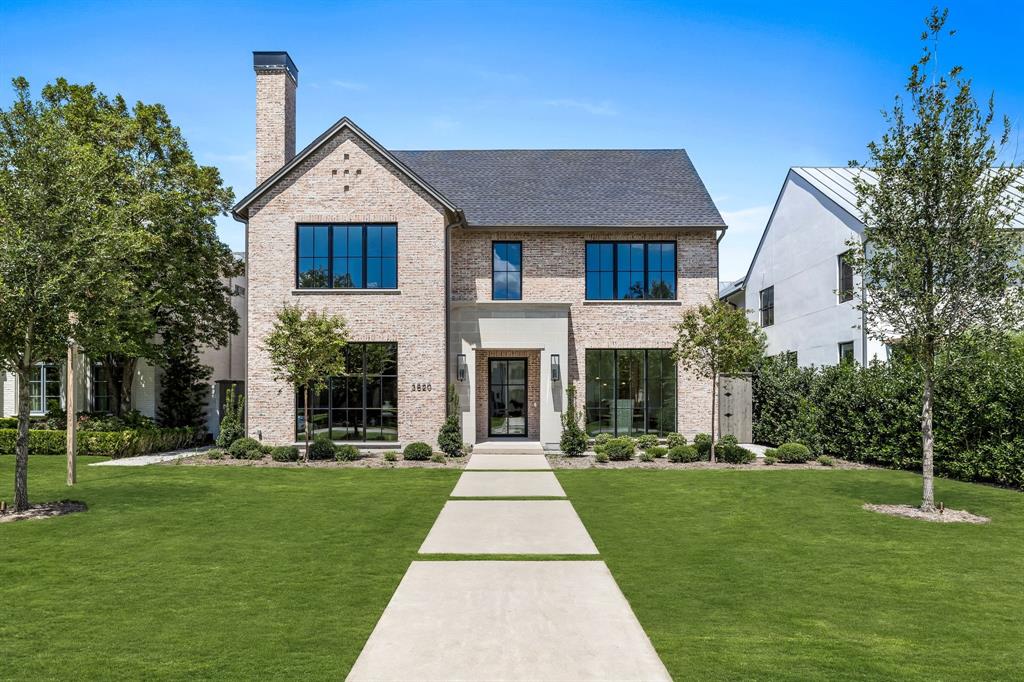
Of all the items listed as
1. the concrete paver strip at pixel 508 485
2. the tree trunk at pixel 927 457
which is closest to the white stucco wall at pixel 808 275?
the tree trunk at pixel 927 457

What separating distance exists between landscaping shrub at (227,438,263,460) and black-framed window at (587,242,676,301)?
403 inches

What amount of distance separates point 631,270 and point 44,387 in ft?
62.6

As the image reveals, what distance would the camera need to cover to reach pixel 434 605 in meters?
6.03

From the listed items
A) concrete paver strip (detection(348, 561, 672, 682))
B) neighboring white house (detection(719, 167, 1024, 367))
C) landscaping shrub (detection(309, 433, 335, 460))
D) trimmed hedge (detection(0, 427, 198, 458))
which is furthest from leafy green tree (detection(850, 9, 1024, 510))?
trimmed hedge (detection(0, 427, 198, 458))

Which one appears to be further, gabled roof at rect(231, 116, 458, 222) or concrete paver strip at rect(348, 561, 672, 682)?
gabled roof at rect(231, 116, 458, 222)

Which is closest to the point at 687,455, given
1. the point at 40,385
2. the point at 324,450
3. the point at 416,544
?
the point at 324,450

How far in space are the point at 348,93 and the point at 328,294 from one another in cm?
536

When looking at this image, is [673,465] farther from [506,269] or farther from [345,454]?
[345,454]

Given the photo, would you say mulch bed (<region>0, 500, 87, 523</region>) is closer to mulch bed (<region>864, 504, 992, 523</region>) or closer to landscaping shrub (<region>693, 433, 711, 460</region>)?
mulch bed (<region>864, 504, 992, 523</region>)

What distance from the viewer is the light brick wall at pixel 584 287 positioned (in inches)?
821

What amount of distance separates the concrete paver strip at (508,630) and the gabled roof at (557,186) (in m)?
14.0

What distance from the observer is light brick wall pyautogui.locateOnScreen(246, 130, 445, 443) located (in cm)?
1925

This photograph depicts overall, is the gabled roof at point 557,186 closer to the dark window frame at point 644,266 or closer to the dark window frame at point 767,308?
the dark window frame at point 644,266

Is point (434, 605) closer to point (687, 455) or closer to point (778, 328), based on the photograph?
point (687, 455)
